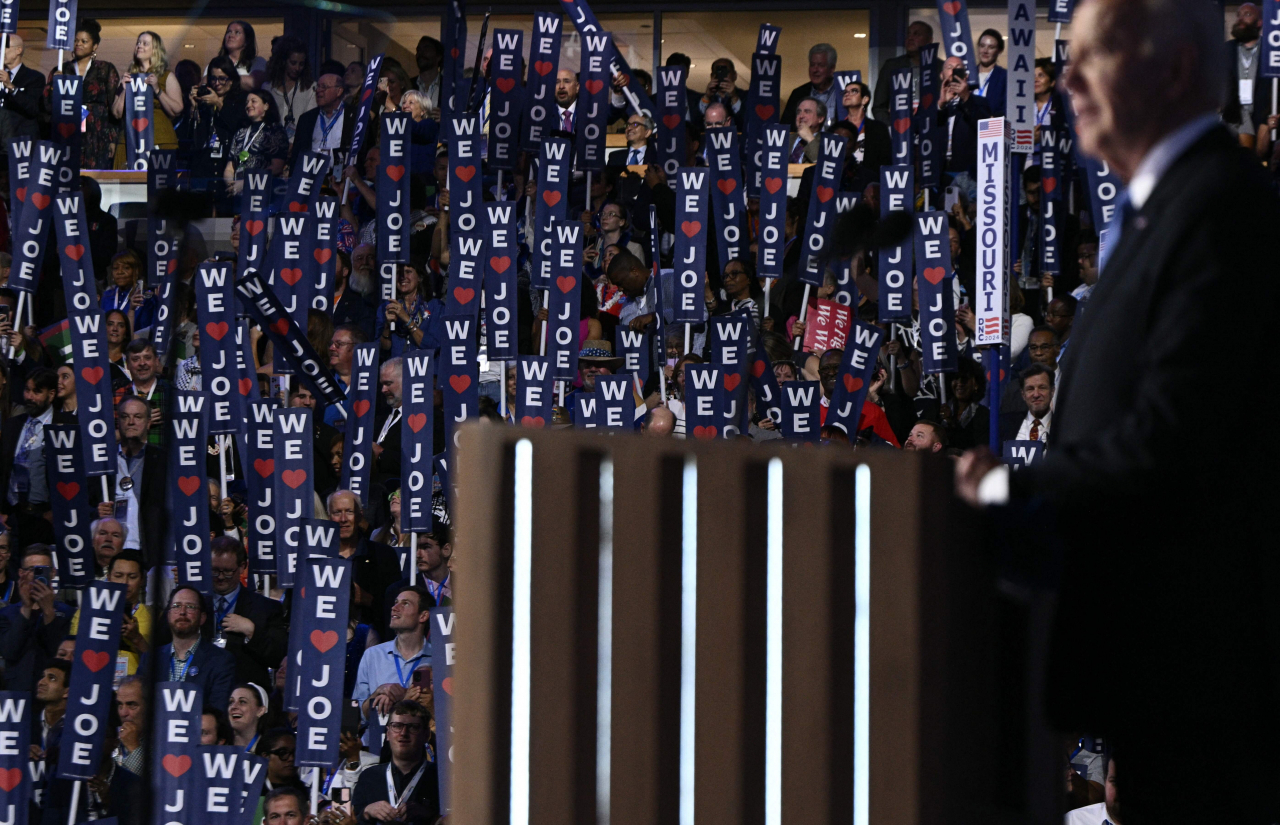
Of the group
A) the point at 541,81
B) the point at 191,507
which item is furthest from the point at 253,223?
the point at 191,507

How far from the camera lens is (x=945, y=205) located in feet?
22.3

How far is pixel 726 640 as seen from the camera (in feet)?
4.65

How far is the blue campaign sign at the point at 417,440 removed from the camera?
17.8 ft

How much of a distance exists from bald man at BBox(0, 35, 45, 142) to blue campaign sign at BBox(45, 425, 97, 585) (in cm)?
233

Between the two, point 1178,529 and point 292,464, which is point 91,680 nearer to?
point 292,464

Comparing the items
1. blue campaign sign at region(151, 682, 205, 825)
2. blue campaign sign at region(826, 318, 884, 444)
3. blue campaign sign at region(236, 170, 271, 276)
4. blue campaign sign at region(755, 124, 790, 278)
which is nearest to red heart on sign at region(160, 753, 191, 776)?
blue campaign sign at region(151, 682, 205, 825)

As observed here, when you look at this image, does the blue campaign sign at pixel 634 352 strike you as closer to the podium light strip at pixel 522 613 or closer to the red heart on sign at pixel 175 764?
the red heart on sign at pixel 175 764

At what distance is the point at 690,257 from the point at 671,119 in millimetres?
1281

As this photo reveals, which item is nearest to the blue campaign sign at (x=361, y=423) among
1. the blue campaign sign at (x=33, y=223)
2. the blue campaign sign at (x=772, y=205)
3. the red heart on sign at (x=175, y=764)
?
the red heart on sign at (x=175, y=764)

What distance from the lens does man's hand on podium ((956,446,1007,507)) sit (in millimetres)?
1358

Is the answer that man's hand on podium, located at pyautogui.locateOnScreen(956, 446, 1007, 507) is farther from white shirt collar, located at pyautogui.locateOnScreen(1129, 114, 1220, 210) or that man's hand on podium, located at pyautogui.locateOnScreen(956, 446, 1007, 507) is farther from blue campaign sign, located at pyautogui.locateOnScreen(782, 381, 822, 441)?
blue campaign sign, located at pyautogui.locateOnScreen(782, 381, 822, 441)

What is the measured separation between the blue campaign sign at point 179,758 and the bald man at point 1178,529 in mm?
3481

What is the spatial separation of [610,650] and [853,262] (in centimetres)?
517

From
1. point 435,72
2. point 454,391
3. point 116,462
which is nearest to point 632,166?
point 435,72
